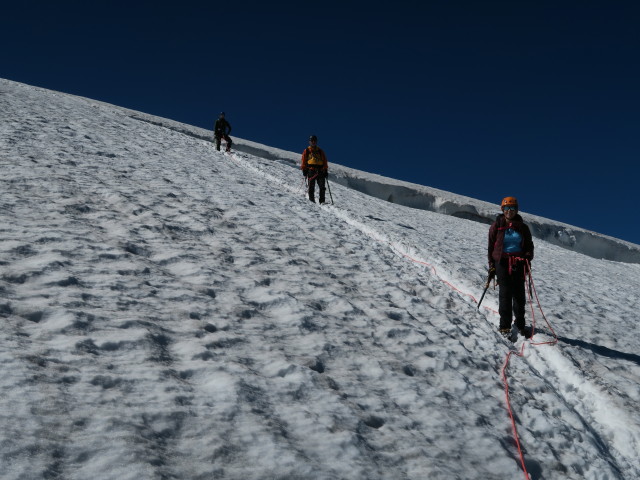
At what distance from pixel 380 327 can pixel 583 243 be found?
1046 inches

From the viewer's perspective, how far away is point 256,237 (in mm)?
6723

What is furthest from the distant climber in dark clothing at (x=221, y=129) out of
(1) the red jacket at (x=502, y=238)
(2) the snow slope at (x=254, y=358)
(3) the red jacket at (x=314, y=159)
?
(1) the red jacket at (x=502, y=238)

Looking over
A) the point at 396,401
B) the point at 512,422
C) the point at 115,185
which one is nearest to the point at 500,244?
the point at 512,422

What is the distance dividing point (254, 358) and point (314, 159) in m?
9.20

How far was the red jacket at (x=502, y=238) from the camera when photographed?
222 inches

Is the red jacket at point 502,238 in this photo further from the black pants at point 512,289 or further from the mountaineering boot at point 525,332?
the mountaineering boot at point 525,332

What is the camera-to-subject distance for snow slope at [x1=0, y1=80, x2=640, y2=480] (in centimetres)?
247

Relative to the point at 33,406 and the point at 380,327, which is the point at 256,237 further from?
the point at 33,406

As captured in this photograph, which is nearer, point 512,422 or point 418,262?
point 512,422

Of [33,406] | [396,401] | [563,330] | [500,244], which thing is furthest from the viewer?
[563,330]

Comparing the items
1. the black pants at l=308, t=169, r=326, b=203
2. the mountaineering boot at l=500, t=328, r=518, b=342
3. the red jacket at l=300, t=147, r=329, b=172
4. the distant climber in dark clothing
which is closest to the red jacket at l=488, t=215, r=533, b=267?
the mountaineering boot at l=500, t=328, r=518, b=342

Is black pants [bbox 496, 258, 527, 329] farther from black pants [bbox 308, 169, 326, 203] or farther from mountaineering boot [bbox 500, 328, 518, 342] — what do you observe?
black pants [bbox 308, 169, 326, 203]

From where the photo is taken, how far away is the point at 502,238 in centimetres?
571

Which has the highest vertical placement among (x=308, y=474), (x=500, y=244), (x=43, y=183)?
(x=500, y=244)
